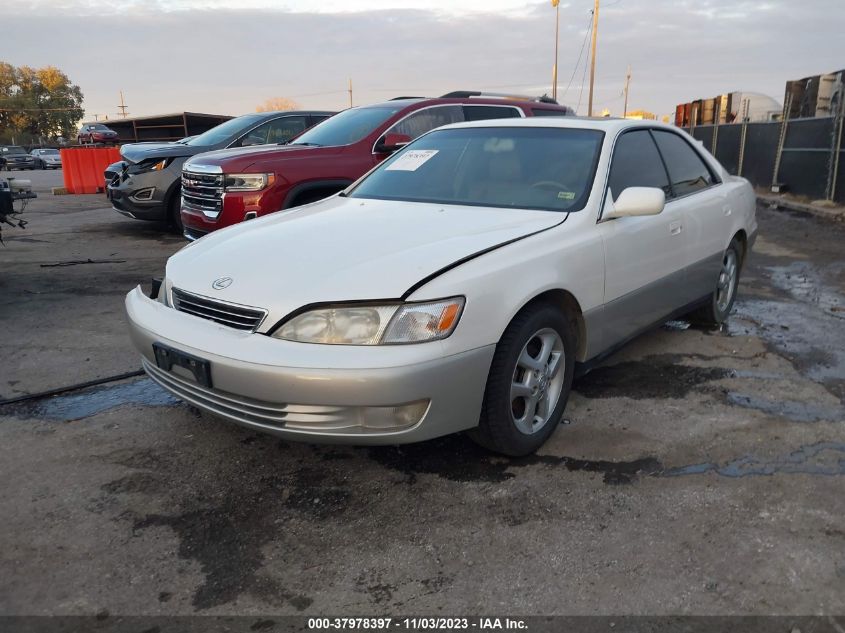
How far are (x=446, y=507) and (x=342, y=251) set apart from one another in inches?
46.0

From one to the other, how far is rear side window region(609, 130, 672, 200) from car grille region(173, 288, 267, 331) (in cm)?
201

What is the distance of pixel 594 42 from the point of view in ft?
113

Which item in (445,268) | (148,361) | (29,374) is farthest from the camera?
(29,374)

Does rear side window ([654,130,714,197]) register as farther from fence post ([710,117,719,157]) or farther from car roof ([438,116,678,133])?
fence post ([710,117,719,157])

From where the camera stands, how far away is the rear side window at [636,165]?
3658mm

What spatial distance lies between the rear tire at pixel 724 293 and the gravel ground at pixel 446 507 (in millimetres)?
663

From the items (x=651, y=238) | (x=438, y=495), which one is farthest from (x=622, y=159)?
(x=438, y=495)

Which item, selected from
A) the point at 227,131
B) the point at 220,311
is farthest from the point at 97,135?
the point at 220,311

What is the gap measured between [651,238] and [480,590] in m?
2.33

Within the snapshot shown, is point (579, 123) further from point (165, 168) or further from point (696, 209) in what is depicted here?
point (165, 168)

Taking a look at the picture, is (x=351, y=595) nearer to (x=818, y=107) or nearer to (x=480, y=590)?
(x=480, y=590)

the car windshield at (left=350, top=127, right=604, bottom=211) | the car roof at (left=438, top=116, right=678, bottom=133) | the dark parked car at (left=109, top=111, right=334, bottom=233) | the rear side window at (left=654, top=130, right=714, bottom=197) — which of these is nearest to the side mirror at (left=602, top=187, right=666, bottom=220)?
the car windshield at (left=350, top=127, right=604, bottom=211)

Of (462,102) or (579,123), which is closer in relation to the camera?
(579,123)

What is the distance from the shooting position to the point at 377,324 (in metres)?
2.54
